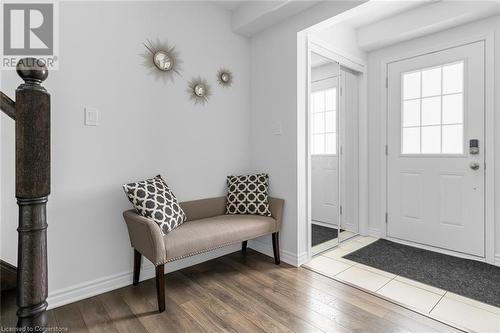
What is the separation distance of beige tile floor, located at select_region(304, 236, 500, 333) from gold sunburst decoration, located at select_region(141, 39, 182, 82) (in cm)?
220

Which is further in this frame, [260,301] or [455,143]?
[455,143]

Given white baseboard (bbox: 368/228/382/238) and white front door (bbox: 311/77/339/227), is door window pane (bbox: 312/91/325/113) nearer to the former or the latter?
white front door (bbox: 311/77/339/227)

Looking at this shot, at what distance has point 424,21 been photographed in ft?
9.18

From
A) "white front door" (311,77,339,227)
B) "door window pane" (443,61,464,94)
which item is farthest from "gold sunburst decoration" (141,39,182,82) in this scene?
"door window pane" (443,61,464,94)

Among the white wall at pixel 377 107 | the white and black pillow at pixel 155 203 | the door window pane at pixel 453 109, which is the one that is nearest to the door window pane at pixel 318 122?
the white wall at pixel 377 107

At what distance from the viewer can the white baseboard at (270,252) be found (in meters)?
2.64

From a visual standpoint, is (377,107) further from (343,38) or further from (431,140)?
(343,38)

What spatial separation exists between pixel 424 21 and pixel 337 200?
2053mm

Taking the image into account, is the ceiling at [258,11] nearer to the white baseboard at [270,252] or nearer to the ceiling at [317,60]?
the ceiling at [317,60]

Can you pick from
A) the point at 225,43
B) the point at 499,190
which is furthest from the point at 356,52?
the point at 499,190

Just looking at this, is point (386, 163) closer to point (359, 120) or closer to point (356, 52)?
point (359, 120)

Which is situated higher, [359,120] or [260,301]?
[359,120]

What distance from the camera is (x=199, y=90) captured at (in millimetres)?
2684

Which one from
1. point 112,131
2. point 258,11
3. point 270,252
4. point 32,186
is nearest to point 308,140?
point 270,252
